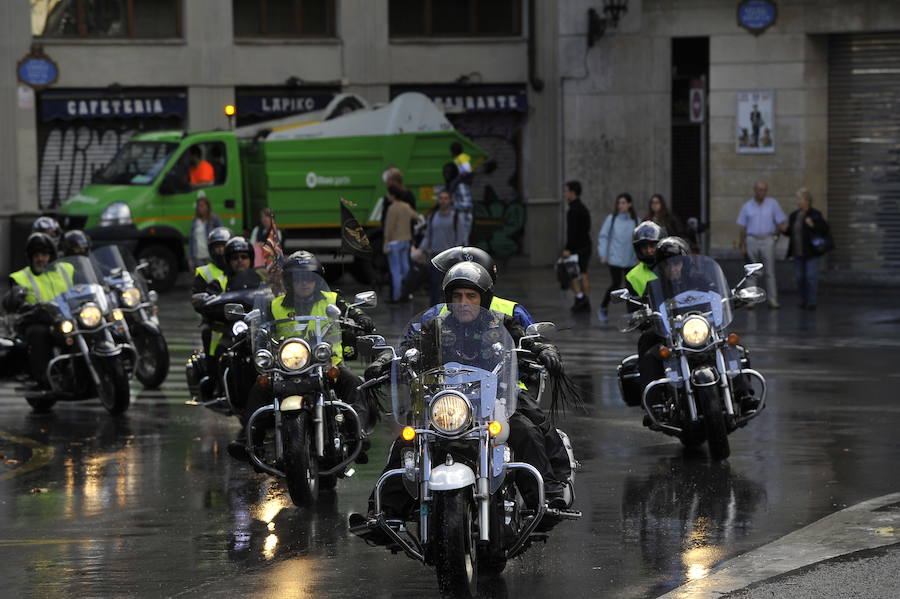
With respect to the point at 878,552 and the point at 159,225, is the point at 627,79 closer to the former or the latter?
the point at 159,225

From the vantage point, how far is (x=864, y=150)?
24328mm

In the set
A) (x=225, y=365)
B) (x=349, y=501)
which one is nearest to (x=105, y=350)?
(x=225, y=365)

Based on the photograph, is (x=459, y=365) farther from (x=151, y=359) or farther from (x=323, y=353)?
(x=151, y=359)

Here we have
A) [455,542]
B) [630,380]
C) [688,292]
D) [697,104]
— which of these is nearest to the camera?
[455,542]

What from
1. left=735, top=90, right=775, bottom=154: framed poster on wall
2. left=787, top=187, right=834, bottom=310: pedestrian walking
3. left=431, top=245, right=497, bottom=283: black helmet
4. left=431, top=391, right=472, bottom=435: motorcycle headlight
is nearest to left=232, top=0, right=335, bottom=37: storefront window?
left=735, top=90, right=775, bottom=154: framed poster on wall

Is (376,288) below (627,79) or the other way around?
below

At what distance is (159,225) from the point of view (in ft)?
81.5

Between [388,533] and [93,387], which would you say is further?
[93,387]

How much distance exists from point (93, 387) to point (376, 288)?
39.1 ft

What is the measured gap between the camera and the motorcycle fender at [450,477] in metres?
6.91

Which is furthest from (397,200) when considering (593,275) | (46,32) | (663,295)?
(663,295)

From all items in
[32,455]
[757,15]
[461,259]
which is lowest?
[32,455]

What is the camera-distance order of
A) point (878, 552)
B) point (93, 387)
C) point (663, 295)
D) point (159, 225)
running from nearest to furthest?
point (878, 552), point (663, 295), point (93, 387), point (159, 225)

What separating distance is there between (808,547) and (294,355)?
3.13 metres
